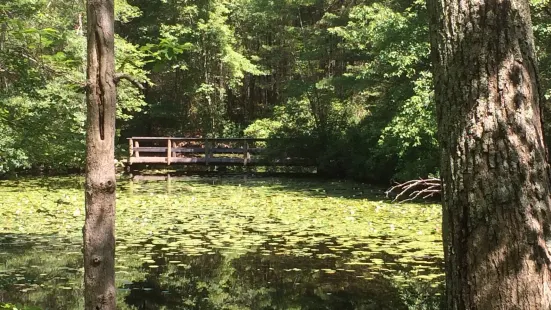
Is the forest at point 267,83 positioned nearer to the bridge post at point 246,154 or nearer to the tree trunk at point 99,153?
the tree trunk at point 99,153

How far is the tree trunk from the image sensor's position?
8.62 ft

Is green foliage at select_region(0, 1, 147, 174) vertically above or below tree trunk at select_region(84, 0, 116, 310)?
above

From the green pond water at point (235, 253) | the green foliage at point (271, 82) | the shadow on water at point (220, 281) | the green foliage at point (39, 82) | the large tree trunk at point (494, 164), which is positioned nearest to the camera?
the large tree trunk at point (494, 164)

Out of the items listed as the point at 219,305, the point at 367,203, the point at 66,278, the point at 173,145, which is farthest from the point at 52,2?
the point at 219,305

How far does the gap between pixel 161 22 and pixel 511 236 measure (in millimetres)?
25218

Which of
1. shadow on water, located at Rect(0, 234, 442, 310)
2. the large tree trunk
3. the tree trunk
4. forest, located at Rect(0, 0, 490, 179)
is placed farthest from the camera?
forest, located at Rect(0, 0, 490, 179)

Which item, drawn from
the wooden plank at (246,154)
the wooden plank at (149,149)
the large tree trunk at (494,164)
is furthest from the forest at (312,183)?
the wooden plank at (149,149)

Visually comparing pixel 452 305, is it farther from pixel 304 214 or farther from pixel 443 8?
pixel 304 214

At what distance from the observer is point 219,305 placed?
196 inches

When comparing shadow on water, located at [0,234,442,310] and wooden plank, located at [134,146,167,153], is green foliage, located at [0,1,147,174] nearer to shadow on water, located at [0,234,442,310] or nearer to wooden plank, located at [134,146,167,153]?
shadow on water, located at [0,234,442,310]

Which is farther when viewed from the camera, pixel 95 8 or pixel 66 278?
pixel 66 278

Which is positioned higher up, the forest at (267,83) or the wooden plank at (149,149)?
the forest at (267,83)

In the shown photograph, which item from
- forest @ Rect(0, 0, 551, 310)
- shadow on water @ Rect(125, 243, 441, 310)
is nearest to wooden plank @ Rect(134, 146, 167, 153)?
forest @ Rect(0, 0, 551, 310)

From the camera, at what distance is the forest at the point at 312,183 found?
1713 mm
